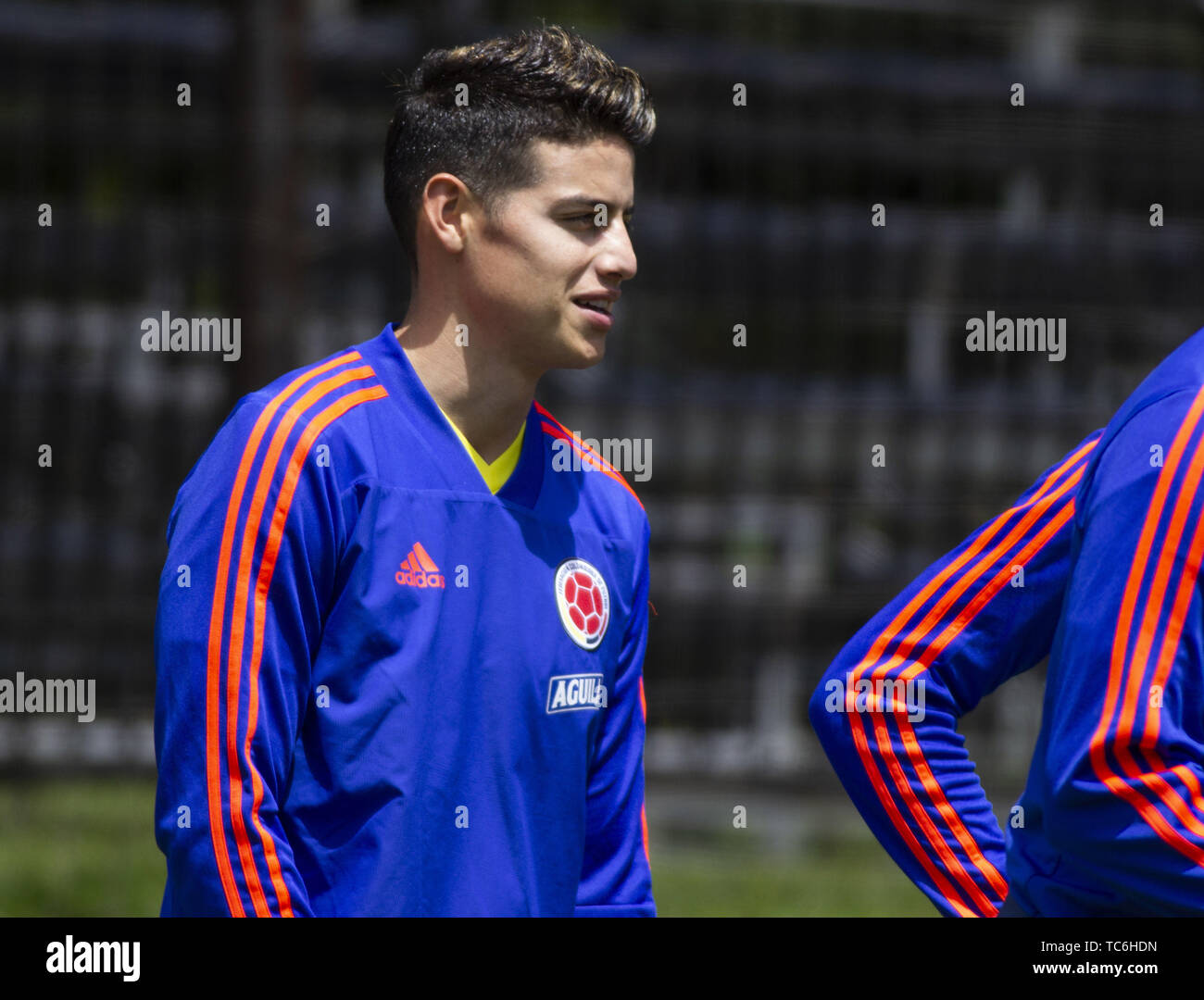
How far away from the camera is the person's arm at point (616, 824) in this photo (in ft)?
8.27

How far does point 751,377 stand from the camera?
833 centimetres

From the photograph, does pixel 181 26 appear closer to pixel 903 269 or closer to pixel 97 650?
pixel 97 650

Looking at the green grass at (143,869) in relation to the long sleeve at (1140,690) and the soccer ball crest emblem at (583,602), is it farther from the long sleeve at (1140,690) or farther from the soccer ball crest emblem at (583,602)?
the long sleeve at (1140,690)

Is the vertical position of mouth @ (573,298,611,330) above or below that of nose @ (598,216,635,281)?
below

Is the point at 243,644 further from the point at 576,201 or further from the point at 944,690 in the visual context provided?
the point at 944,690

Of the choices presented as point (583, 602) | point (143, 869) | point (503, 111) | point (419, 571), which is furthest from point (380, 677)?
point (143, 869)

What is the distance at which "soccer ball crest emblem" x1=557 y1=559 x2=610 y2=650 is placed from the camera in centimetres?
248

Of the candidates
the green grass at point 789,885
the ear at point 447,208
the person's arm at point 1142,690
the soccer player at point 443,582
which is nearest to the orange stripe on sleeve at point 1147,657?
the person's arm at point 1142,690

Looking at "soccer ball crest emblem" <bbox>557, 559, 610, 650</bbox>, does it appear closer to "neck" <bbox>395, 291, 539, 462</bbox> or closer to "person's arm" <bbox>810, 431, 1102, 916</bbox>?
"neck" <bbox>395, 291, 539, 462</bbox>

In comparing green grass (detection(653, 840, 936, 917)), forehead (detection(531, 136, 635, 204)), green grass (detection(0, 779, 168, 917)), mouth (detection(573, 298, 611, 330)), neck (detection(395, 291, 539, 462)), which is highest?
forehead (detection(531, 136, 635, 204))

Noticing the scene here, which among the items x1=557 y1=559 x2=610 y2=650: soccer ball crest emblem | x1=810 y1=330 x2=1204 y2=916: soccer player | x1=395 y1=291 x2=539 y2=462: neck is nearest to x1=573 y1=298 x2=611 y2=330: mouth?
x1=395 y1=291 x2=539 y2=462: neck

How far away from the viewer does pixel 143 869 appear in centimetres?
658

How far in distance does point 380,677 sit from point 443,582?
0.18 m
